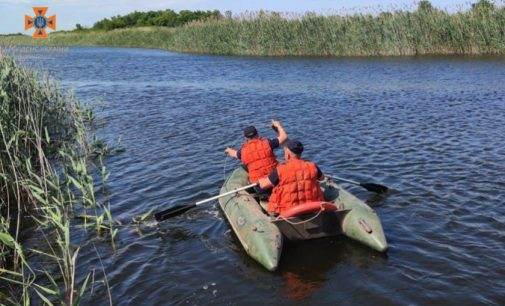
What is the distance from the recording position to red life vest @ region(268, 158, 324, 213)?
6922mm

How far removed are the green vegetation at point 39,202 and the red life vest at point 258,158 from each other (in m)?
2.28

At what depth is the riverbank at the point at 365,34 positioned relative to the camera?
27.9m

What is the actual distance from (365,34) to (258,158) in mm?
23903

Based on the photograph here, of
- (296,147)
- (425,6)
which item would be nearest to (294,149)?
(296,147)

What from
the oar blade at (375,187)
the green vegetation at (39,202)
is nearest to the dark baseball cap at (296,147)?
the oar blade at (375,187)

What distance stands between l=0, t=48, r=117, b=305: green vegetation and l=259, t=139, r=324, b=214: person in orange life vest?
2429 mm

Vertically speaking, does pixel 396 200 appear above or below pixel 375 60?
below

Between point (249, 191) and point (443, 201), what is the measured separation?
3.14m

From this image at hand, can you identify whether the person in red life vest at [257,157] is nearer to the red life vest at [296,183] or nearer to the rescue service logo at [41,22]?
the red life vest at [296,183]

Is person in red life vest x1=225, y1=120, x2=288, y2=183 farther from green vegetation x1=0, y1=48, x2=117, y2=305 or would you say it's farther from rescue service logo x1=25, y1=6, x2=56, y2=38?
rescue service logo x1=25, y1=6, x2=56, y2=38

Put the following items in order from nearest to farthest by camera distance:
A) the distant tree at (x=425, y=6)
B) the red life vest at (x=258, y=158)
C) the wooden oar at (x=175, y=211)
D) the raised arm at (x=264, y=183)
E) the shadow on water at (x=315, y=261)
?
the shadow on water at (x=315, y=261)
the raised arm at (x=264, y=183)
the wooden oar at (x=175, y=211)
the red life vest at (x=258, y=158)
the distant tree at (x=425, y=6)

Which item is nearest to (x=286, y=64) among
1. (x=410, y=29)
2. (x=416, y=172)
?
(x=410, y=29)

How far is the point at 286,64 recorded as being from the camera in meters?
29.6

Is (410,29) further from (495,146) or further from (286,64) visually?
(495,146)
